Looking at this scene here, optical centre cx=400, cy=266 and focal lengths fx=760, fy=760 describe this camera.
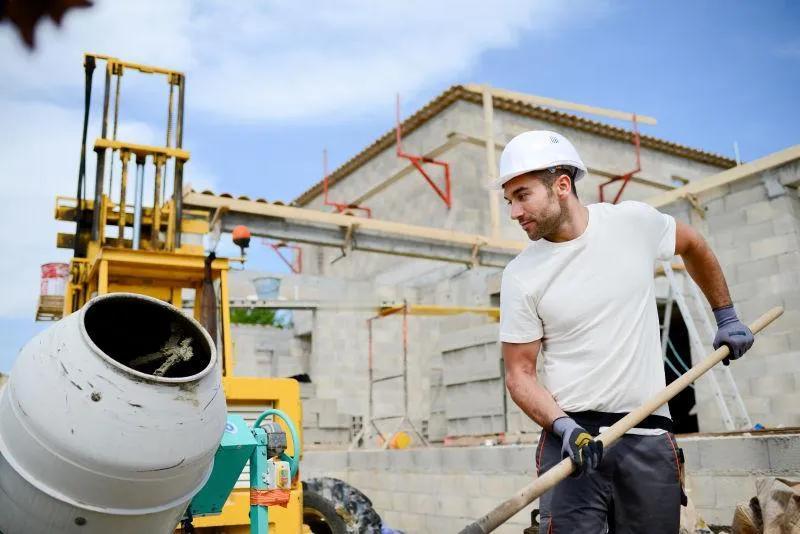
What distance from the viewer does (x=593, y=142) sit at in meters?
19.6

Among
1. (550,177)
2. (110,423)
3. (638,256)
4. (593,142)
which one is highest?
(593,142)

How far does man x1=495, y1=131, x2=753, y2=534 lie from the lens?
7.29 feet

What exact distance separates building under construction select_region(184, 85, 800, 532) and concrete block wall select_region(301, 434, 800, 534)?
0.05ft

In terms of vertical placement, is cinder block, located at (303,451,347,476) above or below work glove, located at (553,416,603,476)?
below

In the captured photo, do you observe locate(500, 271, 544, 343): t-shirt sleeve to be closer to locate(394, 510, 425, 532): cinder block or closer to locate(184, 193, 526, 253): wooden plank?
locate(394, 510, 425, 532): cinder block

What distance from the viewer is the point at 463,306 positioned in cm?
1328

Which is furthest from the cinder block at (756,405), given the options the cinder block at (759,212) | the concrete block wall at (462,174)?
the concrete block wall at (462,174)

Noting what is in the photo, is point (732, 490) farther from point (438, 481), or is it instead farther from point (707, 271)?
point (438, 481)

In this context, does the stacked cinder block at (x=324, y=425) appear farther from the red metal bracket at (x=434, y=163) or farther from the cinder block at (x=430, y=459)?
the red metal bracket at (x=434, y=163)

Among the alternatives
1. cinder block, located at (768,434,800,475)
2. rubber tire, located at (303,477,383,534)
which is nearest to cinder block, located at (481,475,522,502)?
rubber tire, located at (303,477,383,534)

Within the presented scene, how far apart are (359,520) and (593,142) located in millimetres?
15865

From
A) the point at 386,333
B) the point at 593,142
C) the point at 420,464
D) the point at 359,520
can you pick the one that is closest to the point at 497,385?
the point at 420,464

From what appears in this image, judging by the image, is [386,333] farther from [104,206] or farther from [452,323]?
[104,206]

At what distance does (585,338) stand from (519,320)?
8.2 inches
